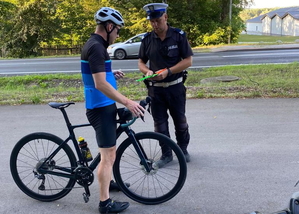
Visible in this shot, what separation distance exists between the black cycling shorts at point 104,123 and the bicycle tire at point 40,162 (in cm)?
51

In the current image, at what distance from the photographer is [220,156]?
15.3 feet

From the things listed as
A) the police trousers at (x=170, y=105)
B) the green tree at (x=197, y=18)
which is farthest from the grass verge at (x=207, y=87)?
the green tree at (x=197, y=18)

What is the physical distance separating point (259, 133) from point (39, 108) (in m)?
4.58

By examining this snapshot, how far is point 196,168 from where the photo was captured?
434cm

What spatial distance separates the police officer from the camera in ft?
13.2

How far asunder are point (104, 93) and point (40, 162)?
48.1 inches

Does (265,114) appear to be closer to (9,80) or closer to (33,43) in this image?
(9,80)

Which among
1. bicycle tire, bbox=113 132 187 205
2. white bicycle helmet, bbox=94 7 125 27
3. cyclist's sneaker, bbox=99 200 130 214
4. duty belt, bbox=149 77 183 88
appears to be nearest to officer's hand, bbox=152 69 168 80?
duty belt, bbox=149 77 183 88

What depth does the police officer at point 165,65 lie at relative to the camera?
402cm

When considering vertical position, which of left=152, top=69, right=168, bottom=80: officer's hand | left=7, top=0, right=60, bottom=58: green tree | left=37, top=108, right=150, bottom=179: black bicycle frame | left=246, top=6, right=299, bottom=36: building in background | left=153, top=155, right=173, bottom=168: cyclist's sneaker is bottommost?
left=153, top=155, right=173, bottom=168: cyclist's sneaker

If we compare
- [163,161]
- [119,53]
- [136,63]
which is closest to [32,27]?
[119,53]

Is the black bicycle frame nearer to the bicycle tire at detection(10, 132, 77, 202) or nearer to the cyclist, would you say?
the bicycle tire at detection(10, 132, 77, 202)

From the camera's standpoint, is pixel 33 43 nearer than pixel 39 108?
No

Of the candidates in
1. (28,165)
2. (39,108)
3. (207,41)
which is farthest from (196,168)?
(207,41)
